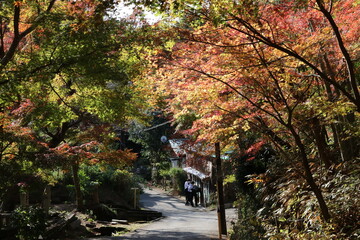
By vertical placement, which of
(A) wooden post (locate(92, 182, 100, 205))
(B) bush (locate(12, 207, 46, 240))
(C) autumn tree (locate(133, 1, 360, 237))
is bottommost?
(B) bush (locate(12, 207, 46, 240))

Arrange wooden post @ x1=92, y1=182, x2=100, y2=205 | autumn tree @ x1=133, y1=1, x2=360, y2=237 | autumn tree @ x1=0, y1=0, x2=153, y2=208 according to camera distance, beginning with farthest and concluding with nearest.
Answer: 1. wooden post @ x1=92, y1=182, x2=100, y2=205
2. autumn tree @ x1=0, y1=0, x2=153, y2=208
3. autumn tree @ x1=133, y1=1, x2=360, y2=237

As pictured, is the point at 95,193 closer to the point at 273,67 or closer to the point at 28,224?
the point at 28,224

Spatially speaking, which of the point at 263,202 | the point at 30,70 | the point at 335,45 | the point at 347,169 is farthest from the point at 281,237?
the point at 30,70

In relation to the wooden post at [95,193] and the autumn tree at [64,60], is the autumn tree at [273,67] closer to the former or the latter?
the autumn tree at [64,60]

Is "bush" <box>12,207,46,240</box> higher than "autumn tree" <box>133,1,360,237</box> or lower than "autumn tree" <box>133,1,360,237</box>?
lower

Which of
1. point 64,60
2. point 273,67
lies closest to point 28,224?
point 64,60

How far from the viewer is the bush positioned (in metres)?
9.83

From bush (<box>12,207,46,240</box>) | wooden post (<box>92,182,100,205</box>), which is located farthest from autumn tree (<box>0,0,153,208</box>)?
wooden post (<box>92,182,100,205</box>)

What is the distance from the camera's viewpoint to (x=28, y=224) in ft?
32.4

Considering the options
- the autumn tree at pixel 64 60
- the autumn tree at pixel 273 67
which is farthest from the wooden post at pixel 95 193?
the autumn tree at pixel 273 67

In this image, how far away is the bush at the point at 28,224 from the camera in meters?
9.83

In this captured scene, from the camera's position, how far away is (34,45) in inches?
392

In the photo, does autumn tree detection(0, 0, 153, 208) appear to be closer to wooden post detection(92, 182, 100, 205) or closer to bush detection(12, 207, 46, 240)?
bush detection(12, 207, 46, 240)

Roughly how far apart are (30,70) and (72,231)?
6.95 metres
